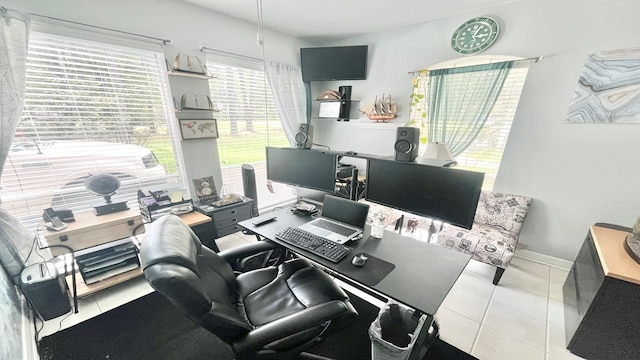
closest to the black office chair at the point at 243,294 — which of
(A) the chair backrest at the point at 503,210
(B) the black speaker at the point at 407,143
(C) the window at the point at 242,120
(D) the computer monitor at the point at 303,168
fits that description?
(D) the computer monitor at the point at 303,168

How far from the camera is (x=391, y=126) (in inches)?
122

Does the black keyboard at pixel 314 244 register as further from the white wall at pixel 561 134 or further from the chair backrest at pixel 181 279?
the white wall at pixel 561 134

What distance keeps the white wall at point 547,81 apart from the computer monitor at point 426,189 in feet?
5.83

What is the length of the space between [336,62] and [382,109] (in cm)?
92

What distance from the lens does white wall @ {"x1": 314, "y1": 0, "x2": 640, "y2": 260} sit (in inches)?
74.9

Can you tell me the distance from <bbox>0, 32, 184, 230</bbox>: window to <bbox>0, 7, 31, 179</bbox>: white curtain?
13cm

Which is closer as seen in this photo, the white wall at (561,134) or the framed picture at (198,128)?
the white wall at (561,134)

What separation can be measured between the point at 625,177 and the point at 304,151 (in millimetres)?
2775

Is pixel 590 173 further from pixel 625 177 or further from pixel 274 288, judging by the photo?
pixel 274 288

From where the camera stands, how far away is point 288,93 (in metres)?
3.29

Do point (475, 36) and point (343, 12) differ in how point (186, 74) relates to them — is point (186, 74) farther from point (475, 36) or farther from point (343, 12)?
point (475, 36)

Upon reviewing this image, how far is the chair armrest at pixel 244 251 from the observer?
1.40 metres

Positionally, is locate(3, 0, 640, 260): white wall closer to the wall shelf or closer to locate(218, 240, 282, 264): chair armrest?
the wall shelf

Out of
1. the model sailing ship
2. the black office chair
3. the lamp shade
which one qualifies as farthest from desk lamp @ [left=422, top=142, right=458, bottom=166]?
the black office chair
